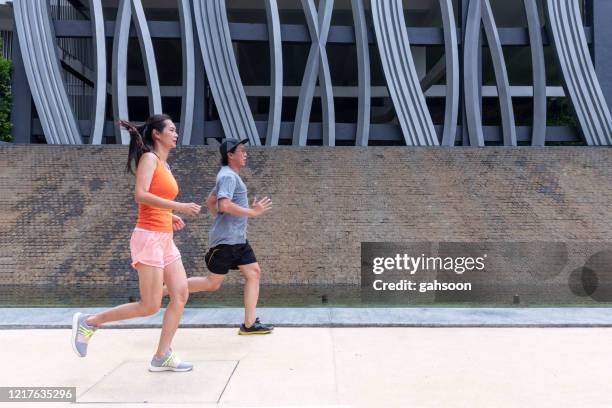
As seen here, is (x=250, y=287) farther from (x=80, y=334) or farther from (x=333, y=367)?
(x=80, y=334)

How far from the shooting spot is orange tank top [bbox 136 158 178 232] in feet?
11.7

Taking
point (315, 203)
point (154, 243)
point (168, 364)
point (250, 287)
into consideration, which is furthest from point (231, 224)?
point (315, 203)

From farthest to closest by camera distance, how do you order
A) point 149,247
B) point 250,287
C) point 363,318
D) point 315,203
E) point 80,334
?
1. point 315,203
2. point 363,318
3. point 250,287
4. point 80,334
5. point 149,247

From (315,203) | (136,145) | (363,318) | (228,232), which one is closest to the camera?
(136,145)

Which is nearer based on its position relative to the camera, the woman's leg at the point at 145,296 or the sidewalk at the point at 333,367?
the sidewalk at the point at 333,367

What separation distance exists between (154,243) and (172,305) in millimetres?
495

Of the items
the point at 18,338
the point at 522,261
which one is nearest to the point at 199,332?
the point at 18,338

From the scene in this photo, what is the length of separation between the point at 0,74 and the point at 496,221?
69.8 ft

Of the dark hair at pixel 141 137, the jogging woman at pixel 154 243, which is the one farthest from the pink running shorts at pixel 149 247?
the dark hair at pixel 141 137

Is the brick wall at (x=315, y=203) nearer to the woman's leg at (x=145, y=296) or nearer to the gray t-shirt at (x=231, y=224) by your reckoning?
the gray t-shirt at (x=231, y=224)

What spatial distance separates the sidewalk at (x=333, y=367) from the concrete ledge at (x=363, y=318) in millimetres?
80

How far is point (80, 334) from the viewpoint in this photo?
12.4 ft

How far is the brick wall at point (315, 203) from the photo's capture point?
11.2 meters

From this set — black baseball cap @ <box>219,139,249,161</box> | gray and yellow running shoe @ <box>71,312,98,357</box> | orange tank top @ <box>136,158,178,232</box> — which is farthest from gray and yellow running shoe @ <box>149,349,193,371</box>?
black baseball cap @ <box>219,139,249,161</box>
